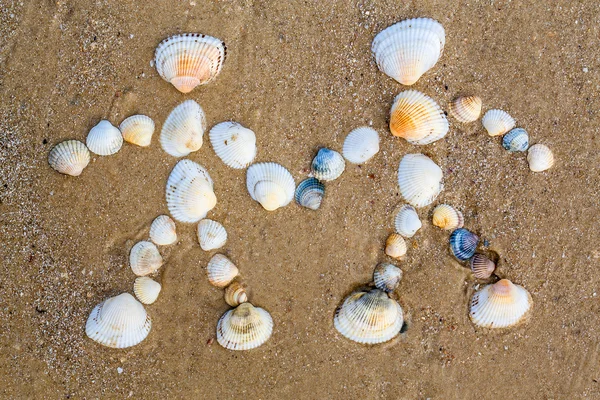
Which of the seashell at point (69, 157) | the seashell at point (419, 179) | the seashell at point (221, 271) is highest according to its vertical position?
the seashell at point (419, 179)

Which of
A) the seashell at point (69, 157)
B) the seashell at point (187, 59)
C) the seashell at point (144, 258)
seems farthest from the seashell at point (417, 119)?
the seashell at point (69, 157)

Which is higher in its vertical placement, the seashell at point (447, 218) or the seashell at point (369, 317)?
the seashell at point (447, 218)

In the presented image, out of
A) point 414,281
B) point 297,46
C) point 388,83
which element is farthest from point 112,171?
point 414,281

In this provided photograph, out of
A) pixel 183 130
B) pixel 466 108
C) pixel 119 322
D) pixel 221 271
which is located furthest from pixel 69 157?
pixel 466 108

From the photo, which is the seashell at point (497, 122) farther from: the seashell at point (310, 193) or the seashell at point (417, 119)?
the seashell at point (310, 193)

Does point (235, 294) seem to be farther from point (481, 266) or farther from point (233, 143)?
point (481, 266)

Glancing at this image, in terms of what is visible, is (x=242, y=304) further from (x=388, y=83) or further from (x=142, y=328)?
(x=388, y=83)
